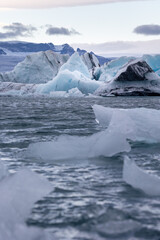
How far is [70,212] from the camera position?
85.0 inches

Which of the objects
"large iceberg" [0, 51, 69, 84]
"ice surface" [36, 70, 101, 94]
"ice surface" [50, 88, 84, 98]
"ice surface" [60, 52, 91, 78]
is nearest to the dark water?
"ice surface" [50, 88, 84, 98]

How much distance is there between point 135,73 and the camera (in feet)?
83.0

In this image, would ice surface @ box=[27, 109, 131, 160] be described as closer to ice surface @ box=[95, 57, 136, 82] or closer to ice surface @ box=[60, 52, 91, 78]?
ice surface @ box=[60, 52, 91, 78]

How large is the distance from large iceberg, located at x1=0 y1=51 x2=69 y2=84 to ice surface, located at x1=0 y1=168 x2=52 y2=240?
99.7 ft

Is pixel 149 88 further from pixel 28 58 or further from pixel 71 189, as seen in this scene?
pixel 71 189

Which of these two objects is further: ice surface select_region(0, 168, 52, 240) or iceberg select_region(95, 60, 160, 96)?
iceberg select_region(95, 60, 160, 96)

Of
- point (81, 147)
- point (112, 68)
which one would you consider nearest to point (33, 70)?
point (112, 68)

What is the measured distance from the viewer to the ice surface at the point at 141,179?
2469 mm

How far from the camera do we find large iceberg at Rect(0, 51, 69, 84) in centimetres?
3216

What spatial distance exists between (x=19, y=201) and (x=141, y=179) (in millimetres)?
867

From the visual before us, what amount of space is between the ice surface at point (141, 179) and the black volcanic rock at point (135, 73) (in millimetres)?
22949

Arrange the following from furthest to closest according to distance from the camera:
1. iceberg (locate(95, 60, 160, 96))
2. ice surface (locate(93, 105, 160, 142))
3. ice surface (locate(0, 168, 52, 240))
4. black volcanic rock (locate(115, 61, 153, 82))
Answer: iceberg (locate(95, 60, 160, 96)) < black volcanic rock (locate(115, 61, 153, 82)) < ice surface (locate(93, 105, 160, 142)) < ice surface (locate(0, 168, 52, 240))

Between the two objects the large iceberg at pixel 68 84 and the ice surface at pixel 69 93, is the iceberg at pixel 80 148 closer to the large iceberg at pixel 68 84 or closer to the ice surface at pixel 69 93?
the ice surface at pixel 69 93

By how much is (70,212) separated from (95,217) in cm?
17
